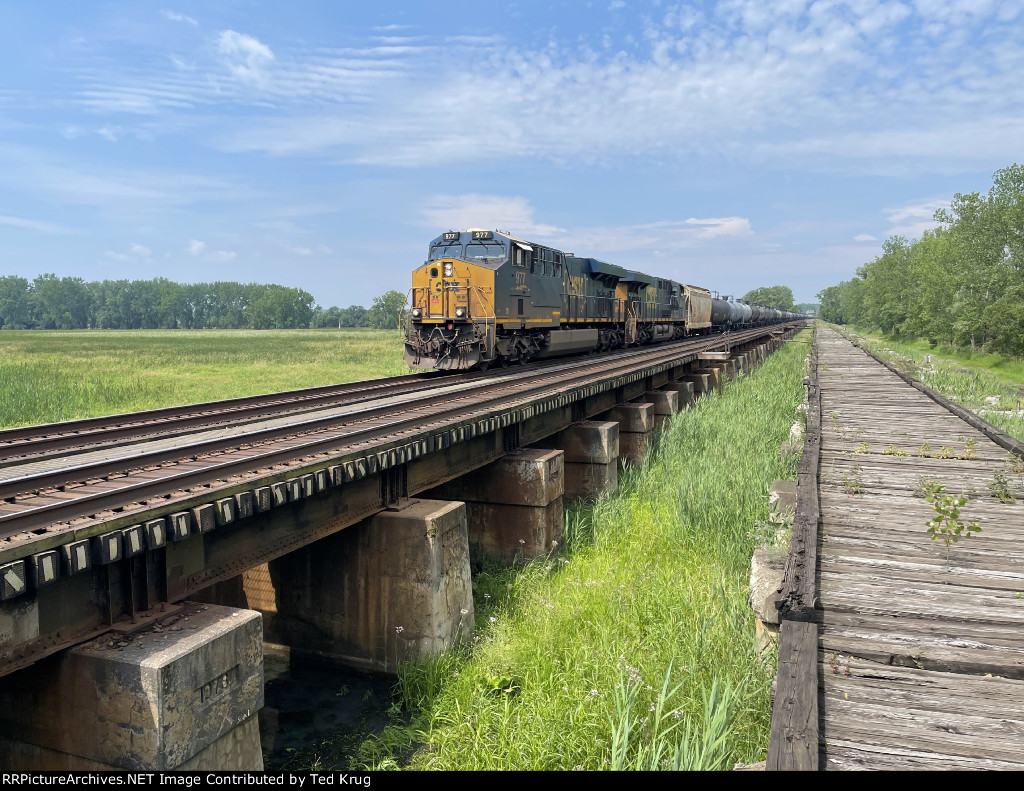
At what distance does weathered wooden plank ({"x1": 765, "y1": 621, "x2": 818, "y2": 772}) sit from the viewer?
2.83 meters

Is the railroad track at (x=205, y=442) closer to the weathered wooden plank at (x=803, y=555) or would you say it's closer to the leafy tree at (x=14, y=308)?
the weathered wooden plank at (x=803, y=555)

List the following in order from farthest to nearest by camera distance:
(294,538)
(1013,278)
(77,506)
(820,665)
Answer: (1013,278), (294,538), (77,506), (820,665)

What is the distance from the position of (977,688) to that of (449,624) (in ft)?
14.5

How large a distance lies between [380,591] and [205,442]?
218cm

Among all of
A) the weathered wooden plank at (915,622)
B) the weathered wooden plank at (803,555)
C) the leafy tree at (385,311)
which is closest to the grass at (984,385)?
the weathered wooden plank at (915,622)

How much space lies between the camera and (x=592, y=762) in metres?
4.73

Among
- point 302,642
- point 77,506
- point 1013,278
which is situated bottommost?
point 302,642

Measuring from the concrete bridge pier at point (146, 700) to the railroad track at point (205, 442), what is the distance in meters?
0.80

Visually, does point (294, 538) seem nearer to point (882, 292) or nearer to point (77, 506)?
point (77, 506)

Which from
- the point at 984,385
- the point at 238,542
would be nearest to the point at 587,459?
the point at 238,542

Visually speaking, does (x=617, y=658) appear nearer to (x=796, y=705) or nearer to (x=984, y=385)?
(x=796, y=705)

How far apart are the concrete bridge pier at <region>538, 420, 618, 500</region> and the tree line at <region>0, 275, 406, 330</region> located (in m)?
159

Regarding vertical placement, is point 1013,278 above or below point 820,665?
above
